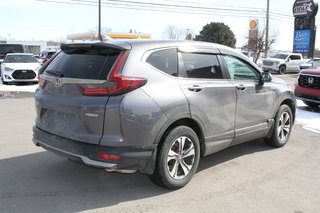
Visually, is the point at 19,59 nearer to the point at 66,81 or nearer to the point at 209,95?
the point at 66,81

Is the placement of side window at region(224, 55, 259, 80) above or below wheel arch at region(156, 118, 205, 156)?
above

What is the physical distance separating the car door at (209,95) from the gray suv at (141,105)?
1 centimetres

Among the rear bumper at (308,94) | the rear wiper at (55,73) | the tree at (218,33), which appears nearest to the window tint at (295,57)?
the rear bumper at (308,94)

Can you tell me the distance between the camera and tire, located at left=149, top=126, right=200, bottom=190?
4.33 metres

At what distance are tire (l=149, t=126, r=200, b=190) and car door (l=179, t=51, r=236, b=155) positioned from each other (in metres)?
0.25

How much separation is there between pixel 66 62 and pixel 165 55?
47.7 inches

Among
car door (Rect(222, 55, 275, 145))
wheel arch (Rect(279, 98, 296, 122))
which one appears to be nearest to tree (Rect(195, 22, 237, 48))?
wheel arch (Rect(279, 98, 296, 122))

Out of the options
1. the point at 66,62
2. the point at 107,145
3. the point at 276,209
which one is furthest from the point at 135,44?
the point at 276,209

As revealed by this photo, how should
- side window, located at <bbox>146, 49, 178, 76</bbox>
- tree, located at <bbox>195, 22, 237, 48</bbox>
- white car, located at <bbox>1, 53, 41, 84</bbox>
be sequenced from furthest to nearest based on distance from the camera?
tree, located at <bbox>195, 22, 237, 48</bbox> → white car, located at <bbox>1, 53, 41, 84</bbox> → side window, located at <bbox>146, 49, 178, 76</bbox>

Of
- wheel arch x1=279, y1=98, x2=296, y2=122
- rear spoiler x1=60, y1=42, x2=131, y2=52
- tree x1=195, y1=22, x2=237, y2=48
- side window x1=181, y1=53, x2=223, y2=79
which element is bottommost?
wheel arch x1=279, y1=98, x2=296, y2=122

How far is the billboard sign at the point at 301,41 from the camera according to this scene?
37062 millimetres

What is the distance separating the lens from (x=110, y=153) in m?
3.97

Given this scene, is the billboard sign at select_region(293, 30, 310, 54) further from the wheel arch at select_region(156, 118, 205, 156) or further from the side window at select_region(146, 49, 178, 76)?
the side window at select_region(146, 49, 178, 76)

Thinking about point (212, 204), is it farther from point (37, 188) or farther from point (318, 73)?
point (318, 73)
